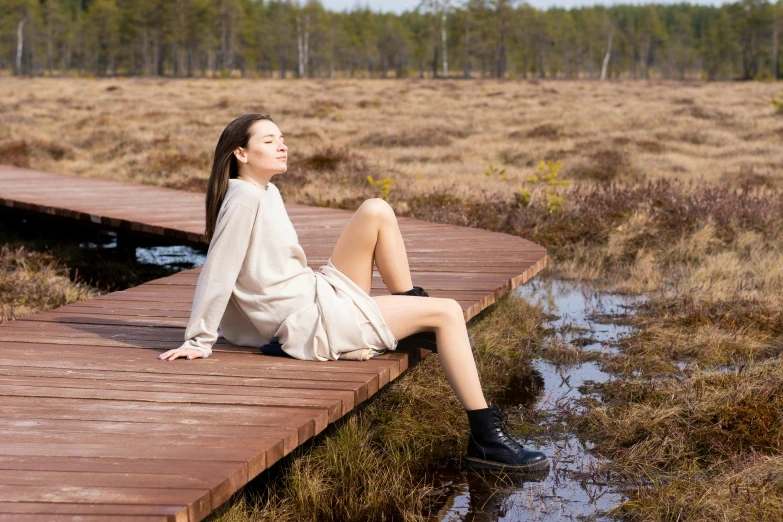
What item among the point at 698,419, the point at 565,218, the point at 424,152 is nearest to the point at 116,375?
the point at 698,419

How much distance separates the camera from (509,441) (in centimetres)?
357

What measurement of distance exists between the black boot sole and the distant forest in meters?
67.1

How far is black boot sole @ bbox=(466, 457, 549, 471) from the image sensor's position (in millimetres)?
3523

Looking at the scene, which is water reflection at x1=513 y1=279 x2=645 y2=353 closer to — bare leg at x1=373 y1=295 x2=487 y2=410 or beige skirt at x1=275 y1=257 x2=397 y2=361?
bare leg at x1=373 y1=295 x2=487 y2=410

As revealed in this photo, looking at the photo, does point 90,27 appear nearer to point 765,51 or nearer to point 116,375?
point 765,51

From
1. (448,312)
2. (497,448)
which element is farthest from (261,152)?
(497,448)

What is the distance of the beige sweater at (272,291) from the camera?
135 inches

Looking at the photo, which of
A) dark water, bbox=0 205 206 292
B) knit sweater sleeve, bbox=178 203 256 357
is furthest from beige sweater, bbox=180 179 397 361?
dark water, bbox=0 205 206 292

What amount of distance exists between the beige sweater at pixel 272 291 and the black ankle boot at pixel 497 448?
477 millimetres

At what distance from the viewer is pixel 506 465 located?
3.54 m

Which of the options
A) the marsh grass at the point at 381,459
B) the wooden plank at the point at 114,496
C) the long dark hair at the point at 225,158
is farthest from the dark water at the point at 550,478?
the long dark hair at the point at 225,158

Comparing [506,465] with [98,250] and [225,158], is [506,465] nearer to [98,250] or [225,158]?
[225,158]

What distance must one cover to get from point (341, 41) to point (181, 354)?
86.6 metres

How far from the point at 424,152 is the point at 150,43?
217ft
